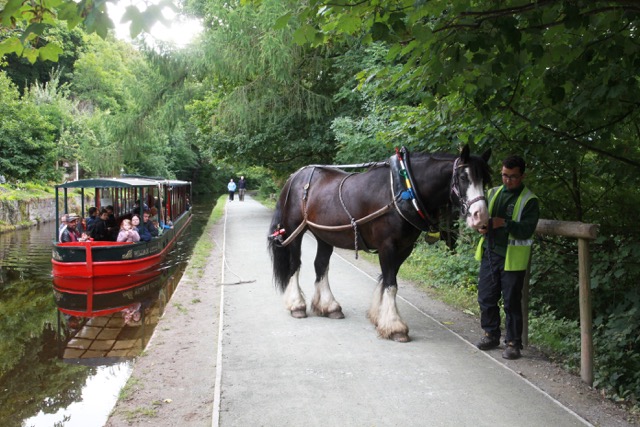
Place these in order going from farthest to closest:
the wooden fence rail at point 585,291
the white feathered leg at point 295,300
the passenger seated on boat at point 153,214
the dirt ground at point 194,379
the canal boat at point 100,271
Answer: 1. the passenger seated on boat at point 153,214
2. the canal boat at point 100,271
3. the white feathered leg at point 295,300
4. the wooden fence rail at point 585,291
5. the dirt ground at point 194,379

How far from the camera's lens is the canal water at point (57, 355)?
222 inches

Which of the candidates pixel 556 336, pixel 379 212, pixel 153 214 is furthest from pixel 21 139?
pixel 556 336

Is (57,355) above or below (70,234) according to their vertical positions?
below

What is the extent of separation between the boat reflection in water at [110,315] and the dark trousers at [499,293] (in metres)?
4.94

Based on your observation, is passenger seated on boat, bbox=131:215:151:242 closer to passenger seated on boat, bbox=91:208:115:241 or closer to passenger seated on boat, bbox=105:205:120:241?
passenger seated on boat, bbox=91:208:115:241

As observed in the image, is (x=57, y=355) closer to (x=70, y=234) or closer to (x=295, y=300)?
(x=295, y=300)

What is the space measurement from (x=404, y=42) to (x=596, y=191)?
336 centimetres

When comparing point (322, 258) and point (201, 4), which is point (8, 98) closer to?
point (201, 4)

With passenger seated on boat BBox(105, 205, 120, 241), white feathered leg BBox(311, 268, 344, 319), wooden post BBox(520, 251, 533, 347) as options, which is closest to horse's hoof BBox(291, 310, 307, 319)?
white feathered leg BBox(311, 268, 344, 319)

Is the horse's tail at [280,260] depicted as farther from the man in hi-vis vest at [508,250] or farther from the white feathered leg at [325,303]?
the man in hi-vis vest at [508,250]

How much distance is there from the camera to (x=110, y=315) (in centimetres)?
977

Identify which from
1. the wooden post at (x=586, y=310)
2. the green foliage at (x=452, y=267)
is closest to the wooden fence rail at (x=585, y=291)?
the wooden post at (x=586, y=310)

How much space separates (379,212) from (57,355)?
5260 mm

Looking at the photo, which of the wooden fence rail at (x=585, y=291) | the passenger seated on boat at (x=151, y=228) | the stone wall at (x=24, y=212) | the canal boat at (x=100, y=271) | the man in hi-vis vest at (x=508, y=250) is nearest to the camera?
the wooden fence rail at (x=585, y=291)
